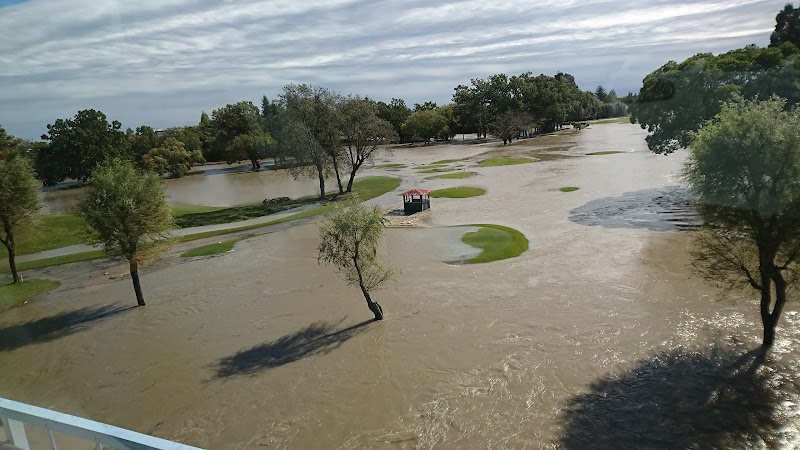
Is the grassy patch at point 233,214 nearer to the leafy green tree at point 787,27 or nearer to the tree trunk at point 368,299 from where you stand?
the tree trunk at point 368,299

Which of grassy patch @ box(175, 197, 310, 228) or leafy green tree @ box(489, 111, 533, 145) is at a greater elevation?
leafy green tree @ box(489, 111, 533, 145)

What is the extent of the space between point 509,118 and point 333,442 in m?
105

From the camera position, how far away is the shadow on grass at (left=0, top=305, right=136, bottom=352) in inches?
895

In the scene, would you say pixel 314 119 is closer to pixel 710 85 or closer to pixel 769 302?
pixel 710 85

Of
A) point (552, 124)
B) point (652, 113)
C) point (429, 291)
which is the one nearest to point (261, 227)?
point (429, 291)

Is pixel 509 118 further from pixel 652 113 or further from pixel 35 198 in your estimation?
pixel 35 198

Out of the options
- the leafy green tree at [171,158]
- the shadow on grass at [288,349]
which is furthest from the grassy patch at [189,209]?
the leafy green tree at [171,158]

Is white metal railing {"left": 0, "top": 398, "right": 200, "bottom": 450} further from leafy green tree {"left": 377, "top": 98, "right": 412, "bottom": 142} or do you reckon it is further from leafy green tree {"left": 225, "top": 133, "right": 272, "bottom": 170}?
leafy green tree {"left": 377, "top": 98, "right": 412, "bottom": 142}

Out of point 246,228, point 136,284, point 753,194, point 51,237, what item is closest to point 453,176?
point 246,228

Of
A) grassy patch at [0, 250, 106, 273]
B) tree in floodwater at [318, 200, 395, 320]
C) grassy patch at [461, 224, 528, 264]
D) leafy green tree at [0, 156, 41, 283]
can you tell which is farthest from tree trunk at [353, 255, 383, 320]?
grassy patch at [0, 250, 106, 273]

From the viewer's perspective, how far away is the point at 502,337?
62.1ft

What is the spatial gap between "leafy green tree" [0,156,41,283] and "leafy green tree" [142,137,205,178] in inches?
2425

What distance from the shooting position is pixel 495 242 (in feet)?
101

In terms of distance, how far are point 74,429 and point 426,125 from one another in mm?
124417
